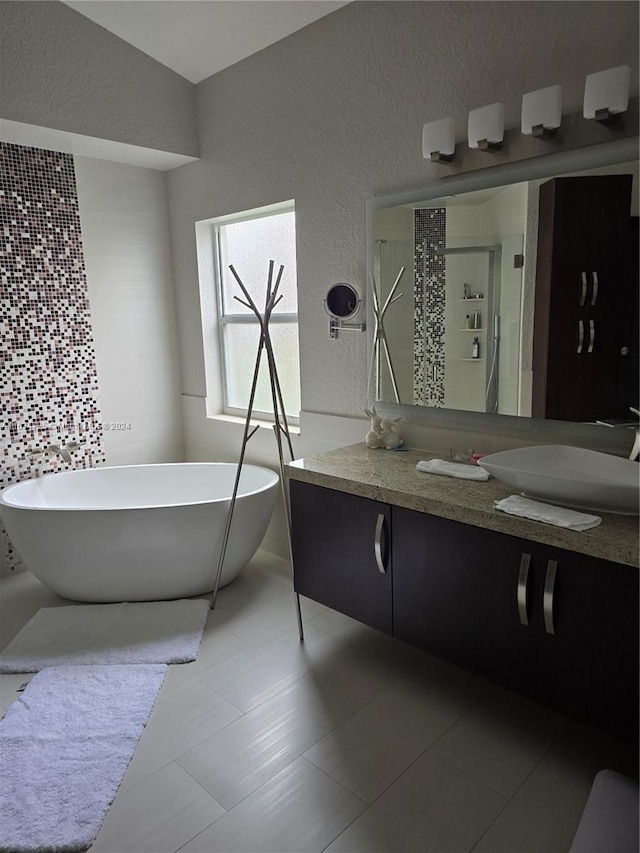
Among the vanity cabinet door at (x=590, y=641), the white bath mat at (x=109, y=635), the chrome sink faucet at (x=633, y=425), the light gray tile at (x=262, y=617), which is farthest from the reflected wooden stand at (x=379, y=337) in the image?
the white bath mat at (x=109, y=635)

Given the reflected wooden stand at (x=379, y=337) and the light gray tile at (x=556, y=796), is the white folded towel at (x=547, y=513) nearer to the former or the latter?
the light gray tile at (x=556, y=796)

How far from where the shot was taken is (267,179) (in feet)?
10.5

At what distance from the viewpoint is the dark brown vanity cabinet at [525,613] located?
161 centimetres

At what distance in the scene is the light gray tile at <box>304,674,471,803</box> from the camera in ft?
6.16

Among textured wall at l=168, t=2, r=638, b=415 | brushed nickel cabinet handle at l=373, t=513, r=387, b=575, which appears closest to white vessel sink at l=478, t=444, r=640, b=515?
brushed nickel cabinet handle at l=373, t=513, r=387, b=575

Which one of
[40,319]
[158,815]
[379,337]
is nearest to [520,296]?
[379,337]

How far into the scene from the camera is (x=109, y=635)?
2.72 meters

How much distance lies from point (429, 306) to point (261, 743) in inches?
72.8

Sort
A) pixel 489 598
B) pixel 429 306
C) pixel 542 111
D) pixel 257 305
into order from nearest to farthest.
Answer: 1. pixel 489 598
2. pixel 542 111
3. pixel 429 306
4. pixel 257 305

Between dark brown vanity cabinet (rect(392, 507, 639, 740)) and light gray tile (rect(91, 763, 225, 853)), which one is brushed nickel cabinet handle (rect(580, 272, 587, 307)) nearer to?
dark brown vanity cabinet (rect(392, 507, 639, 740))

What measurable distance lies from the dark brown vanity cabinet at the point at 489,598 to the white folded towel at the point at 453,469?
27 cm

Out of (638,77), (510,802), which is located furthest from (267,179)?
(510,802)

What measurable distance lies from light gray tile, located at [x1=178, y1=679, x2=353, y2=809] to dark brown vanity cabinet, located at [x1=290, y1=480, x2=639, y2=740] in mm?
374

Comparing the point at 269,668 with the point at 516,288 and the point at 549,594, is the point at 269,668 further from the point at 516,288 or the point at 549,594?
the point at 516,288
